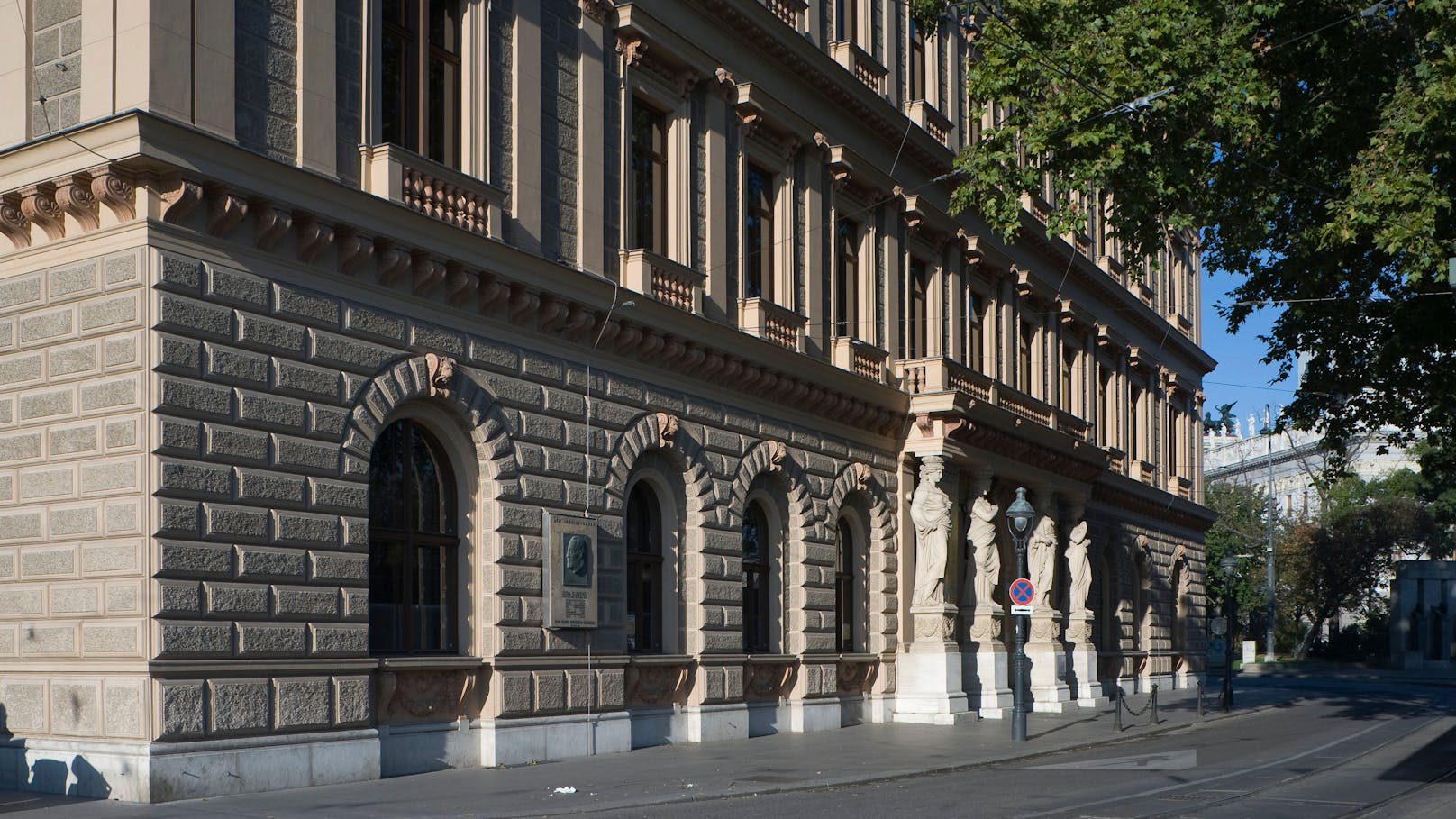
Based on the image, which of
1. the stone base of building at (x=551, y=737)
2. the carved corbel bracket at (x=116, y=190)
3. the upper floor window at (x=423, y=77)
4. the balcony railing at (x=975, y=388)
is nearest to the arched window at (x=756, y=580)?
the stone base of building at (x=551, y=737)

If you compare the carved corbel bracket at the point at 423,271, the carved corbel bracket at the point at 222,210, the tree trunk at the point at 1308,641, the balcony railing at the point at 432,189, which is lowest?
the tree trunk at the point at 1308,641

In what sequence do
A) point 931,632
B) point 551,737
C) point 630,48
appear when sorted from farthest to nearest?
point 931,632
point 630,48
point 551,737

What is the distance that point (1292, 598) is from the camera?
94375 mm

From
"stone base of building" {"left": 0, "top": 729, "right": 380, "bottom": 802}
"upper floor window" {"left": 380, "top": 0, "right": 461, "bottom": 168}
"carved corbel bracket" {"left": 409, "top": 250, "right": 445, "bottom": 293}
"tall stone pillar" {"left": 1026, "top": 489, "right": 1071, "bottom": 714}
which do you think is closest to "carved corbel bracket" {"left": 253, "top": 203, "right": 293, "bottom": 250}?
"carved corbel bracket" {"left": 409, "top": 250, "right": 445, "bottom": 293}

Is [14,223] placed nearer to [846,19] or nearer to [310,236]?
[310,236]

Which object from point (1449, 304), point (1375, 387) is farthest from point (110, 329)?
point (1375, 387)

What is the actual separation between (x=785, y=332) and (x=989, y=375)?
11.2 meters

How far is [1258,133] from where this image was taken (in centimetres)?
2259

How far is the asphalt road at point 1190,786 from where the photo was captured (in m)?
15.7

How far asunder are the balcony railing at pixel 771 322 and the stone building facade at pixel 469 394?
0.28 feet

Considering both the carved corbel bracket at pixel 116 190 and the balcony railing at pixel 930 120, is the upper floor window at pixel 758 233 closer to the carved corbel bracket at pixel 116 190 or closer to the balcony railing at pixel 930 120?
the balcony railing at pixel 930 120

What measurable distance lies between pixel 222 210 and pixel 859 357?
53.8 feet

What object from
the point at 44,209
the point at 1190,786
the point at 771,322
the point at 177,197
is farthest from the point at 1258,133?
the point at 44,209

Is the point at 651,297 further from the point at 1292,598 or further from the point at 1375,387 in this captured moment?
the point at 1292,598
